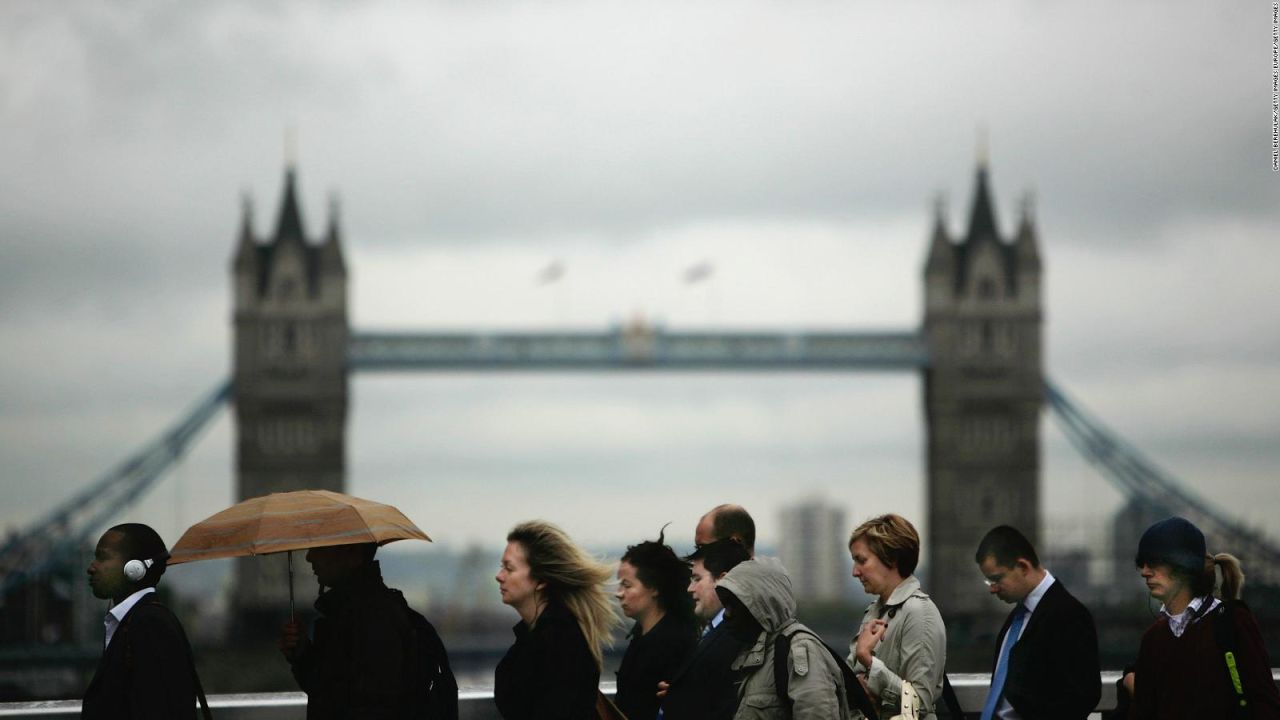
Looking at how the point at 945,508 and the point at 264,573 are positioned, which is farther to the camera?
the point at 945,508

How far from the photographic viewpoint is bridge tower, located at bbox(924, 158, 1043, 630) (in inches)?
1919

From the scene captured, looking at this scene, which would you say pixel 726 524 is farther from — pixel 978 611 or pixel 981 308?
pixel 981 308

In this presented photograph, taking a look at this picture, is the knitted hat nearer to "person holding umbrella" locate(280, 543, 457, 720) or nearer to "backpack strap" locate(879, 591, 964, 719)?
"backpack strap" locate(879, 591, 964, 719)

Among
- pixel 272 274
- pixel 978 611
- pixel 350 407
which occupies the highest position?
pixel 272 274

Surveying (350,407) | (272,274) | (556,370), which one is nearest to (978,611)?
(556,370)

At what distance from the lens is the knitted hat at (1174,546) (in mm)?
3361

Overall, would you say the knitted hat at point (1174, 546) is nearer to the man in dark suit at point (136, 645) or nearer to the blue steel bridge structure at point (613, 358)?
the man in dark suit at point (136, 645)

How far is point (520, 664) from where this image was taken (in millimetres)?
3547

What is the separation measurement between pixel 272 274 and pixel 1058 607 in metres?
48.2

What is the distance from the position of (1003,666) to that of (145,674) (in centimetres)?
167

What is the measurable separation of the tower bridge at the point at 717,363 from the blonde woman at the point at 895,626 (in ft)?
143

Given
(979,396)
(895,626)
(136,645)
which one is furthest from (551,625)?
(979,396)

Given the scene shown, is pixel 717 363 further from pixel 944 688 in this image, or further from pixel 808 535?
pixel 944 688

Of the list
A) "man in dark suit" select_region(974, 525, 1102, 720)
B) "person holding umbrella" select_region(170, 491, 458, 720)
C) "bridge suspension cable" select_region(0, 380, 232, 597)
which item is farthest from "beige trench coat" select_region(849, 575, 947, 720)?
"bridge suspension cable" select_region(0, 380, 232, 597)
